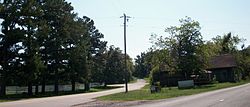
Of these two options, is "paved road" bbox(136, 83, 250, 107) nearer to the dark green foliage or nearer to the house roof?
the dark green foliage

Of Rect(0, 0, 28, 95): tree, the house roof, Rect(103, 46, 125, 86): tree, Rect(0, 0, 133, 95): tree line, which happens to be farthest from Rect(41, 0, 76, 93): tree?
Rect(103, 46, 125, 86): tree

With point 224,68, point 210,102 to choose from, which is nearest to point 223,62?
point 224,68

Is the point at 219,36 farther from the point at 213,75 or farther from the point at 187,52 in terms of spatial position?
the point at 187,52

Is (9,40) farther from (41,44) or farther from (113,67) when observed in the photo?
(113,67)

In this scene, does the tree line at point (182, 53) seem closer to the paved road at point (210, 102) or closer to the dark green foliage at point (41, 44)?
the dark green foliage at point (41, 44)

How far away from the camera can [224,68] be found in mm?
80938

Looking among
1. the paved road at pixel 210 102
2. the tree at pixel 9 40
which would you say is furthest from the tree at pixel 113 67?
the paved road at pixel 210 102

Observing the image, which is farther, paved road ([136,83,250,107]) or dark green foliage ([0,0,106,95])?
dark green foliage ([0,0,106,95])

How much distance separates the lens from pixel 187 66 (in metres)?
64.9

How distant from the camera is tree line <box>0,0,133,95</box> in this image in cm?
5181

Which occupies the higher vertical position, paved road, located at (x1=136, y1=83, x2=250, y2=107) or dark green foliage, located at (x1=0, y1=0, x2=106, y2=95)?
dark green foliage, located at (x1=0, y1=0, x2=106, y2=95)

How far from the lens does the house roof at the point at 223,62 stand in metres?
80.4

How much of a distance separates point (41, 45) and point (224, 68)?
135 ft

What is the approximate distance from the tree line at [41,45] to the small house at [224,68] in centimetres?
2889
